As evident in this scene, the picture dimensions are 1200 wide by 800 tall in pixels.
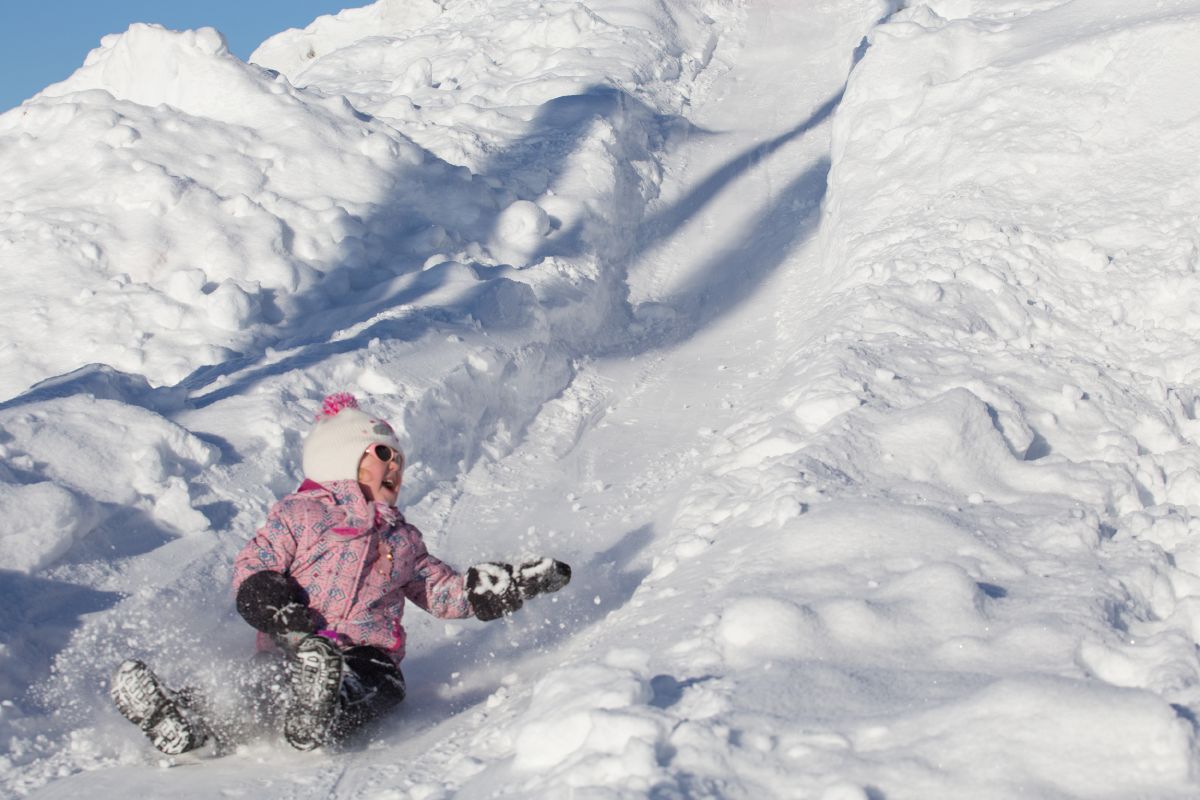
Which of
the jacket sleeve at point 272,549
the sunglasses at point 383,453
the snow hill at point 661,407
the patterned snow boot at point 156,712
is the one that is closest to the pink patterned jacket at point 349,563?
the jacket sleeve at point 272,549

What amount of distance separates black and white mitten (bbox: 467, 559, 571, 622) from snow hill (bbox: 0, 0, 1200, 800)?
24cm

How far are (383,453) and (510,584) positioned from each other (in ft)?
2.22

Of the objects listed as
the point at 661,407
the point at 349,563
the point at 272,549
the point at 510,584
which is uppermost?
the point at 272,549

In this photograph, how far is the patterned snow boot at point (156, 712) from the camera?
10.2ft

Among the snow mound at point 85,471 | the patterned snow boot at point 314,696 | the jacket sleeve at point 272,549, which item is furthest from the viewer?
the snow mound at point 85,471

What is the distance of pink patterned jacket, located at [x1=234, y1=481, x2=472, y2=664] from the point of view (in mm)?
3559

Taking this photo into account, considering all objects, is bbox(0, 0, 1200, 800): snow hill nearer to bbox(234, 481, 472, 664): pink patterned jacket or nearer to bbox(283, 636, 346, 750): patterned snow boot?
bbox(283, 636, 346, 750): patterned snow boot

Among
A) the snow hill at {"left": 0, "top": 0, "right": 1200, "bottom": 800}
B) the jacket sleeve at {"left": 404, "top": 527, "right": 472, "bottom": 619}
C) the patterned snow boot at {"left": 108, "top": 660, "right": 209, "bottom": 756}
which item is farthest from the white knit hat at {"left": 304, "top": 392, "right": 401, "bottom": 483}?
the patterned snow boot at {"left": 108, "top": 660, "right": 209, "bottom": 756}

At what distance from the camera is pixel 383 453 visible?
3.84 metres

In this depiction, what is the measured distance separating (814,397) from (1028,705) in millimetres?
2364

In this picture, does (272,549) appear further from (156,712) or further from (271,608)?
(156,712)

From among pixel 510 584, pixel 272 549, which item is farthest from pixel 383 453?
pixel 510 584

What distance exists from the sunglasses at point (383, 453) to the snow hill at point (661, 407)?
0.79 m

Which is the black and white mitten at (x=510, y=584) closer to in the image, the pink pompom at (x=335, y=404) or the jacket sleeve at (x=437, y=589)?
the jacket sleeve at (x=437, y=589)
